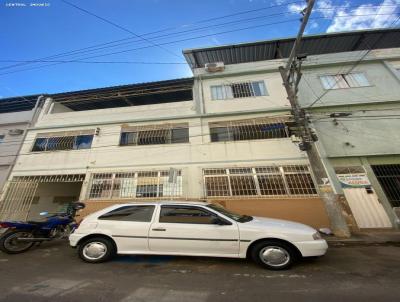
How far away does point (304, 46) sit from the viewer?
41.1ft

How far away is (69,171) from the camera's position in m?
9.98

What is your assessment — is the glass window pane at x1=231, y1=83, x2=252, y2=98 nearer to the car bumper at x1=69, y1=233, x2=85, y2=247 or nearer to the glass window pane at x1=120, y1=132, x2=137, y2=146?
the glass window pane at x1=120, y1=132, x2=137, y2=146

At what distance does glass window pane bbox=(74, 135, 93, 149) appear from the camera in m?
10.7

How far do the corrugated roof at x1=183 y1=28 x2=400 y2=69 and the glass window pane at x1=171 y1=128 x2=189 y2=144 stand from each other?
5.59 meters

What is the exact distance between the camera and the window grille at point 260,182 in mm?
8438

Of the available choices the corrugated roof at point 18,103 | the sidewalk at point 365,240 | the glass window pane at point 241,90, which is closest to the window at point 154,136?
the glass window pane at point 241,90

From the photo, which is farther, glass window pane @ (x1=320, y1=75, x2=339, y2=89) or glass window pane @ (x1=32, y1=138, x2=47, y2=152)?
glass window pane @ (x1=32, y1=138, x2=47, y2=152)

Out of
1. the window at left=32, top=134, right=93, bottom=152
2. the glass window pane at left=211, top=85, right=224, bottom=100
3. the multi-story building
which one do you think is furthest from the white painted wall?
the glass window pane at left=211, top=85, right=224, bottom=100

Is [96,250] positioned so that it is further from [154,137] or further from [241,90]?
[241,90]

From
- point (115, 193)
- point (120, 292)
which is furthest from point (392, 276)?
point (115, 193)

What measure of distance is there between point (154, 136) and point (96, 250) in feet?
22.8

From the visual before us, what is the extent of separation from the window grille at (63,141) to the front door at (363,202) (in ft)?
42.5

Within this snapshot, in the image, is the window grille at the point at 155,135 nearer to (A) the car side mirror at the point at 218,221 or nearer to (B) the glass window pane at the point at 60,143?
(B) the glass window pane at the point at 60,143

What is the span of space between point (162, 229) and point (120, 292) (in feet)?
4.34
